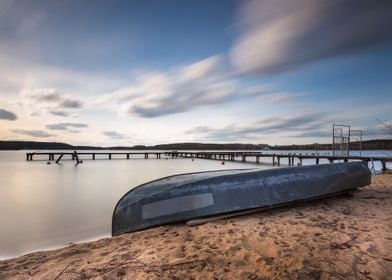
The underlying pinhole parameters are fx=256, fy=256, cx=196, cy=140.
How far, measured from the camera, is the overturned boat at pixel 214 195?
4.21 m

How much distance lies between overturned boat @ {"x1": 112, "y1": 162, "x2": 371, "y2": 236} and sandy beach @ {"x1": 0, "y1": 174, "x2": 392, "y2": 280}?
0.83 feet

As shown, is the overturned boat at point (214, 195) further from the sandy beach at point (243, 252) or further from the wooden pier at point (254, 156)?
the wooden pier at point (254, 156)

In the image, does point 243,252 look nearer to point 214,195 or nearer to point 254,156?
point 214,195

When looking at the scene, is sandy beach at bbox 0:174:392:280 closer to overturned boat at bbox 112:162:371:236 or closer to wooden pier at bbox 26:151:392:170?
overturned boat at bbox 112:162:371:236

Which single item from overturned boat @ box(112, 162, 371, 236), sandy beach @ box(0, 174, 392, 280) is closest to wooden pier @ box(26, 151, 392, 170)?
overturned boat @ box(112, 162, 371, 236)

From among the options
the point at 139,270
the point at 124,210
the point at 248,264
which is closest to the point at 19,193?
the point at 124,210

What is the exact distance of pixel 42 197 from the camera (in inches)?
385

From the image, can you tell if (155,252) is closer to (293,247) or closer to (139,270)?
(139,270)

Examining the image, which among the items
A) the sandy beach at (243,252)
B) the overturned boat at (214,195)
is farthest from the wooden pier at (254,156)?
the sandy beach at (243,252)

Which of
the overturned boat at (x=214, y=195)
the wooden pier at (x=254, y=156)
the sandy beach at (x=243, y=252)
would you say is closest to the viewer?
the sandy beach at (x=243, y=252)

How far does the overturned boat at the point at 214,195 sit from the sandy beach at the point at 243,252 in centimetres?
25

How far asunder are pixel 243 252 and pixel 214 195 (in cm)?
164

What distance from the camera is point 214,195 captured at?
4.37 m

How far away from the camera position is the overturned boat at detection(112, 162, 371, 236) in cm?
421
